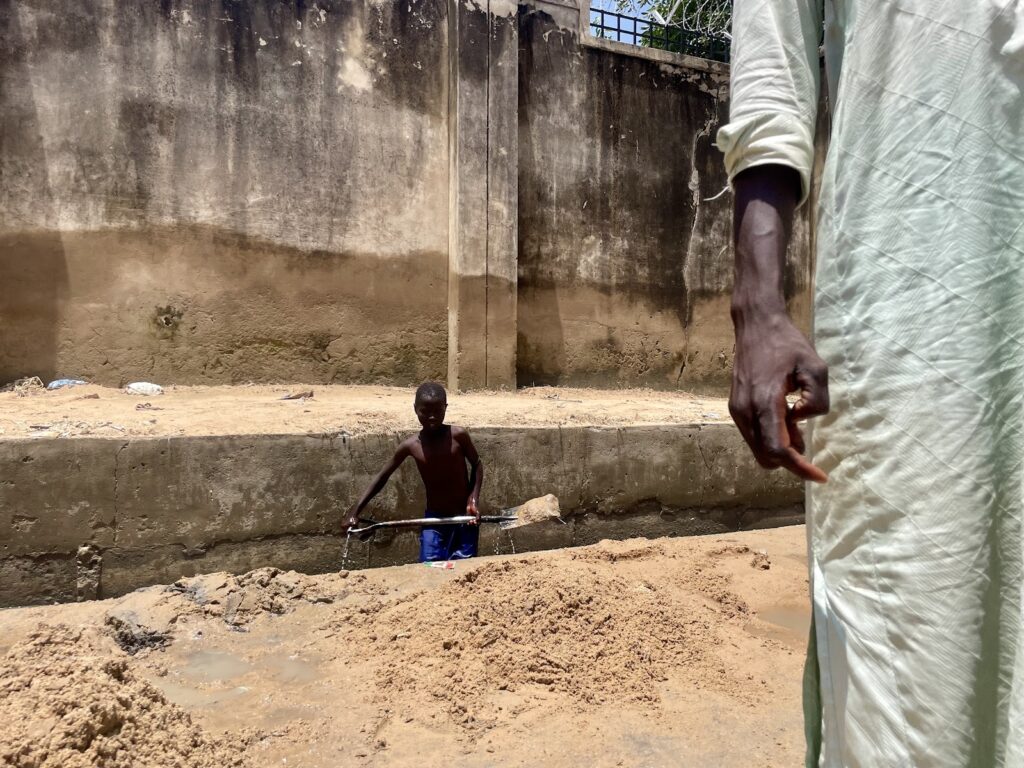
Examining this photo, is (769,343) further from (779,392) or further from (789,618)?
(789,618)

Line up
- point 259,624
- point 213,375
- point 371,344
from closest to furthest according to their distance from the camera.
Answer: point 259,624
point 213,375
point 371,344

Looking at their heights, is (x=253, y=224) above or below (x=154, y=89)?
below

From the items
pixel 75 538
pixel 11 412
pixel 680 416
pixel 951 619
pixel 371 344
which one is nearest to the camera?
pixel 951 619

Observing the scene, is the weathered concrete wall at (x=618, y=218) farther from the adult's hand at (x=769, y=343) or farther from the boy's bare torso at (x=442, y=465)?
the adult's hand at (x=769, y=343)

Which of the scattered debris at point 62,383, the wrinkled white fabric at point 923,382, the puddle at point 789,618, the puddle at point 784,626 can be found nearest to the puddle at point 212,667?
the puddle at point 784,626

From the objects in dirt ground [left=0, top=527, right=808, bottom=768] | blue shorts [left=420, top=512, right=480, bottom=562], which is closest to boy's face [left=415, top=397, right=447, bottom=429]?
blue shorts [left=420, top=512, right=480, bottom=562]

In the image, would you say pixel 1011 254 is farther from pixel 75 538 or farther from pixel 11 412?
pixel 11 412

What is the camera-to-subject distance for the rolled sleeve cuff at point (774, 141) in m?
1.00

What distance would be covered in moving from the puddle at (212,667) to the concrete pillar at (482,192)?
171 inches

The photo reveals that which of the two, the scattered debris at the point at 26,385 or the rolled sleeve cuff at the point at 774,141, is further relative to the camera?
the scattered debris at the point at 26,385

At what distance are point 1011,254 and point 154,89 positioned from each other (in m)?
6.77

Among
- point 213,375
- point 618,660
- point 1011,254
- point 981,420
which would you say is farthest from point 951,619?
point 213,375

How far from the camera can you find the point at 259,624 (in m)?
3.17

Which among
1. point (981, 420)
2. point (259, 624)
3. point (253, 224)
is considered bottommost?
point (259, 624)
